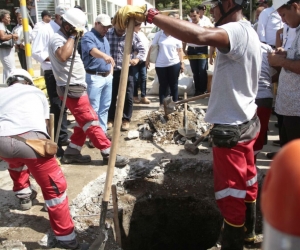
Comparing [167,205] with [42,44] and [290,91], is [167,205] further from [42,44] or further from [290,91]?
[42,44]

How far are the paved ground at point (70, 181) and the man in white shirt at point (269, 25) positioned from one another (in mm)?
Answer: 1547

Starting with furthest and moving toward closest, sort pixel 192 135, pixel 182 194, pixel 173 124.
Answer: pixel 173 124
pixel 192 135
pixel 182 194

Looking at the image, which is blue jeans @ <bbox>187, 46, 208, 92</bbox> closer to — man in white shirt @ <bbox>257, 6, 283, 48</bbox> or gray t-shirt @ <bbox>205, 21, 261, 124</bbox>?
man in white shirt @ <bbox>257, 6, 283, 48</bbox>

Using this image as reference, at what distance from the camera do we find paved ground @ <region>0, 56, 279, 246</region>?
3.36 m

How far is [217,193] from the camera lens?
2.86m

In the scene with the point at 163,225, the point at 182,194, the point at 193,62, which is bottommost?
the point at 163,225

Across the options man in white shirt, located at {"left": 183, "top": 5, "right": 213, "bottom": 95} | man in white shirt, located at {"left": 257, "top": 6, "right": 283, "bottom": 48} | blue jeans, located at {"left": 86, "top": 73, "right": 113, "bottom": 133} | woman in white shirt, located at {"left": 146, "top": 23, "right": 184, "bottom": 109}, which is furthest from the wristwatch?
man in white shirt, located at {"left": 183, "top": 5, "right": 213, "bottom": 95}

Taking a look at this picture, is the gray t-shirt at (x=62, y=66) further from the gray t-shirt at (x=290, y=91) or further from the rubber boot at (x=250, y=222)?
the rubber boot at (x=250, y=222)

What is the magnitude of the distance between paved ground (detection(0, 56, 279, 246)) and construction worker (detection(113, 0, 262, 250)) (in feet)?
5.55

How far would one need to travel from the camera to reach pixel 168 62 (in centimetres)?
707

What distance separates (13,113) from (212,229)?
2.74 meters

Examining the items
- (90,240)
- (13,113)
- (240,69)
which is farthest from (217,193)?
(13,113)

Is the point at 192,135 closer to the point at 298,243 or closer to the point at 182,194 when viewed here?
the point at 182,194

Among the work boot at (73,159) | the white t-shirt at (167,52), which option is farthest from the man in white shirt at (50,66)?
the white t-shirt at (167,52)
